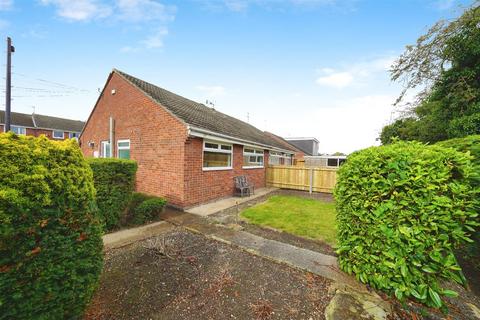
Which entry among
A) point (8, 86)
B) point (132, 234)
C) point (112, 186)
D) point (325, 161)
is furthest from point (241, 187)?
point (325, 161)

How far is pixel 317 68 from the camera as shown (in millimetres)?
9297

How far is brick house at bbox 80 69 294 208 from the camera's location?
22.7ft

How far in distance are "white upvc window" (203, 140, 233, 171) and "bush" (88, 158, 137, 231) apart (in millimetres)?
3081

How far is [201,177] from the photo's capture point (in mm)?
7410

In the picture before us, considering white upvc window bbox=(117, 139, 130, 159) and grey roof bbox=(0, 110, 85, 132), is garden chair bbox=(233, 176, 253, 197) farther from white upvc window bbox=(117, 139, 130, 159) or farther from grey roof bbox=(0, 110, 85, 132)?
grey roof bbox=(0, 110, 85, 132)

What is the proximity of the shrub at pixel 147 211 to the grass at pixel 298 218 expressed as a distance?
2.70 metres

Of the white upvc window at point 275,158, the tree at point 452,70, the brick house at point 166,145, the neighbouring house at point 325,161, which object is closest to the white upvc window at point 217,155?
the brick house at point 166,145

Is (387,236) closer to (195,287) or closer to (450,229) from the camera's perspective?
(450,229)

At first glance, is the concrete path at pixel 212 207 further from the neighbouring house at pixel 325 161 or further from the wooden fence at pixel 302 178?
the neighbouring house at pixel 325 161

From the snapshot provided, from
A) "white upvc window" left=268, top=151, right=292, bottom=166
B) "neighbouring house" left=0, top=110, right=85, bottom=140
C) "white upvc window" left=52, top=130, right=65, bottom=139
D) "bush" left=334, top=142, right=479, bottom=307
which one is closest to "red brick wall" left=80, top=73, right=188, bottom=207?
"bush" left=334, top=142, right=479, bottom=307

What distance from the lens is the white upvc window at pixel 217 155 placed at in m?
7.75

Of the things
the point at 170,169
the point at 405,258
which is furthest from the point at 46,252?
the point at 170,169

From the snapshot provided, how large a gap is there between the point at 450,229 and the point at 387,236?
67 centimetres

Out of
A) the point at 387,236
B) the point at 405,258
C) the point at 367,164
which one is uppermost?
the point at 367,164
